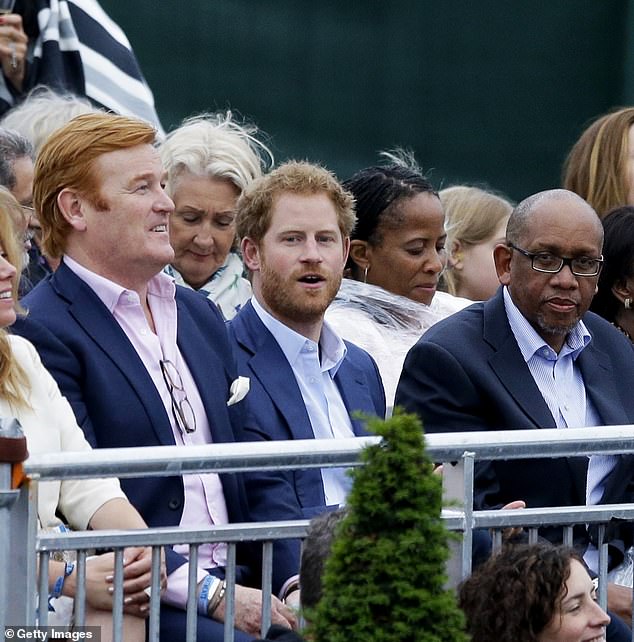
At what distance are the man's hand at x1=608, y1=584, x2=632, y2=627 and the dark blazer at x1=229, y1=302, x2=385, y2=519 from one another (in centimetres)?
91

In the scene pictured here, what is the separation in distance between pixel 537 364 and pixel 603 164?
1.85m

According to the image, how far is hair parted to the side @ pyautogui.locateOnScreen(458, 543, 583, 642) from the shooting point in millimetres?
3924

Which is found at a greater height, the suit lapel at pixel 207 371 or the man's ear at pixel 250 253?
the man's ear at pixel 250 253

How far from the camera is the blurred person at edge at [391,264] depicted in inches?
236

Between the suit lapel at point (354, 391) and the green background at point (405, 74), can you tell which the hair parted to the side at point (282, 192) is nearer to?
the suit lapel at point (354, 391)

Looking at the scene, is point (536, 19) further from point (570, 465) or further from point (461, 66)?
point (570, 465)

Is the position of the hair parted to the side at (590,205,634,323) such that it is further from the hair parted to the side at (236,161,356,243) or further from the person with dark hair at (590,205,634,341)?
the hair parted to the side at (236,161,356,243)

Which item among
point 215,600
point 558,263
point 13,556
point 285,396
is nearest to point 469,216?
point 558,263

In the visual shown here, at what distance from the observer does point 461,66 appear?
9.66 meters

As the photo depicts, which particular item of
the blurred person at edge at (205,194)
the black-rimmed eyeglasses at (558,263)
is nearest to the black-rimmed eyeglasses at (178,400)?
the black-rimmed eyeglasses at (558,263)

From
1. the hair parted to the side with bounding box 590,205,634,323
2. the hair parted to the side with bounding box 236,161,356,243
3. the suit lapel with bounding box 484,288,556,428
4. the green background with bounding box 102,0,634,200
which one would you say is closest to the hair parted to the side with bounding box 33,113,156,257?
the hair parted to the side with bounding box 236,161,356,243

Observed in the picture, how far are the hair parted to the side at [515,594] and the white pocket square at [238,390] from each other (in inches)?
42.6

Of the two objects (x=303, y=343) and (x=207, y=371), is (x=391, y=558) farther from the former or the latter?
(x=303, y=343)

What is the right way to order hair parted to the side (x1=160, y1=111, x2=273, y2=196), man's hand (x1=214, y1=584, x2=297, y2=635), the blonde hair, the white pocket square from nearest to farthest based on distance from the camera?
man's hand (x1=214, y1=584, x2=297, y2=635) < the white pocket square < hair parted to the side (x1=160, y1=111, x2=273, y2=196) < the blonde hair
